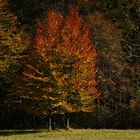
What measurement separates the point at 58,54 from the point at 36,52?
216cm

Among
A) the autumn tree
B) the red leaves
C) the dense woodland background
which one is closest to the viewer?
the red leaves

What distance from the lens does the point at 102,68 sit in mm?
54594

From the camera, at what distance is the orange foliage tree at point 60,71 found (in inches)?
1656

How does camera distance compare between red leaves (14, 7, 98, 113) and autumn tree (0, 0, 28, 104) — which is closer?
red leaves (14, 7, 98, 113)

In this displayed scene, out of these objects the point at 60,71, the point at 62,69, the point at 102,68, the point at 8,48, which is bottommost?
Answer: the point at 60,71

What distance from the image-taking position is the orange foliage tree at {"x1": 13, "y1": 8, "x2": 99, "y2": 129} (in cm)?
4206

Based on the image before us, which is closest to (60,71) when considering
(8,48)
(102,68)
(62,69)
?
(62,69)

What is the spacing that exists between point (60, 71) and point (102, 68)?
509 inches

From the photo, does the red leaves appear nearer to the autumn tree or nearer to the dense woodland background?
the dense woodland background

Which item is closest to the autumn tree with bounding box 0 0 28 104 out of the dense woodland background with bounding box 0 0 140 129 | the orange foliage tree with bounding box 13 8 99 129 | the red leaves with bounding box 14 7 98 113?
the dense woodland background with bounding box 0 0 140 129

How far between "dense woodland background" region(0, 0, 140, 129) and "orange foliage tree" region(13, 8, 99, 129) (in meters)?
3.78

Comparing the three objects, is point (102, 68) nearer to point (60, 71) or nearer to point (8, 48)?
point (8, 48)

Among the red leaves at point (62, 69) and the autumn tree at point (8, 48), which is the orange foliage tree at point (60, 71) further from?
the autumn tree at point (8, 48)

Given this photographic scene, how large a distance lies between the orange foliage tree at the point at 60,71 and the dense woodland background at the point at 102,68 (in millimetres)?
3783
